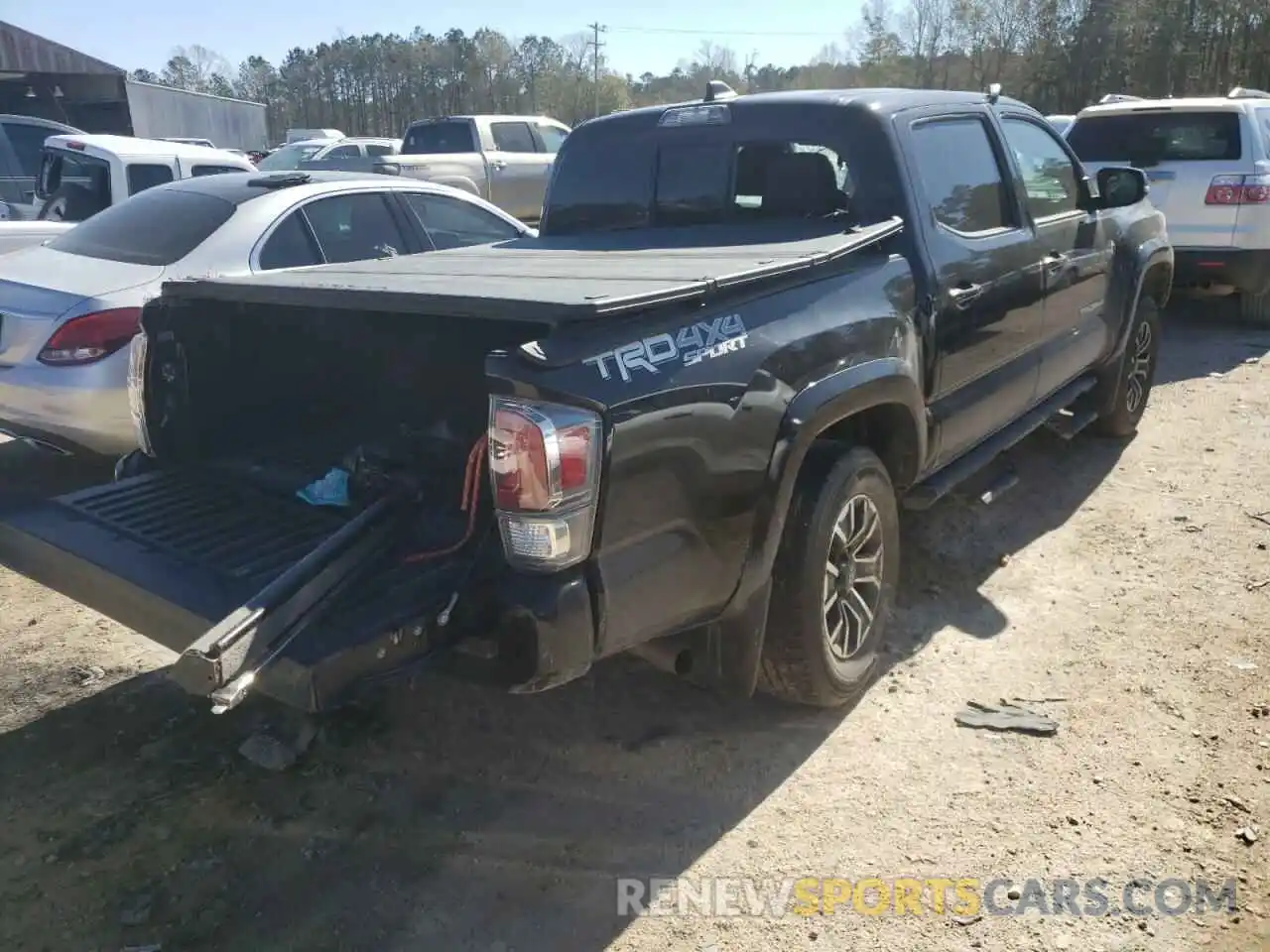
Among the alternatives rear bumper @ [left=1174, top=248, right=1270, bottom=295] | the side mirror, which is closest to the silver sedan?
the side mirror

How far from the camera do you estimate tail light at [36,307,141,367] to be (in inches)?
201

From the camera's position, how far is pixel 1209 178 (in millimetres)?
8922

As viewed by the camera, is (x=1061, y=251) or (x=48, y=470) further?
(x=48, y=470)

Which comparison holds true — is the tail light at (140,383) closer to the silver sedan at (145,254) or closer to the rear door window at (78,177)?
the silver sedan at (145,254)

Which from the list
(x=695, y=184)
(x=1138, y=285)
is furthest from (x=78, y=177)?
(x=1138, y=285)

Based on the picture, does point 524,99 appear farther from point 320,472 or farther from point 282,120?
point 320,472

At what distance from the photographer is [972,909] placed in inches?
108

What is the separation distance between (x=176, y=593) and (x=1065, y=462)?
507 centimetres

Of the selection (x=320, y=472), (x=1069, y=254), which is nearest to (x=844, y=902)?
(x=320, y=472)

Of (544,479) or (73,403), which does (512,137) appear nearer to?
(73,403)

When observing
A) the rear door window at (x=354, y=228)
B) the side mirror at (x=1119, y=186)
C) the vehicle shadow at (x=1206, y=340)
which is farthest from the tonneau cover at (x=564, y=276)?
the vehicle shadow at (x=1206, y=340)

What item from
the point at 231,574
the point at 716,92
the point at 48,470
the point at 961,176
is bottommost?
the point at 48,470

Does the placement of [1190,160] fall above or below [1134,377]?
above

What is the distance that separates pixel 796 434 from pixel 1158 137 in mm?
7978
